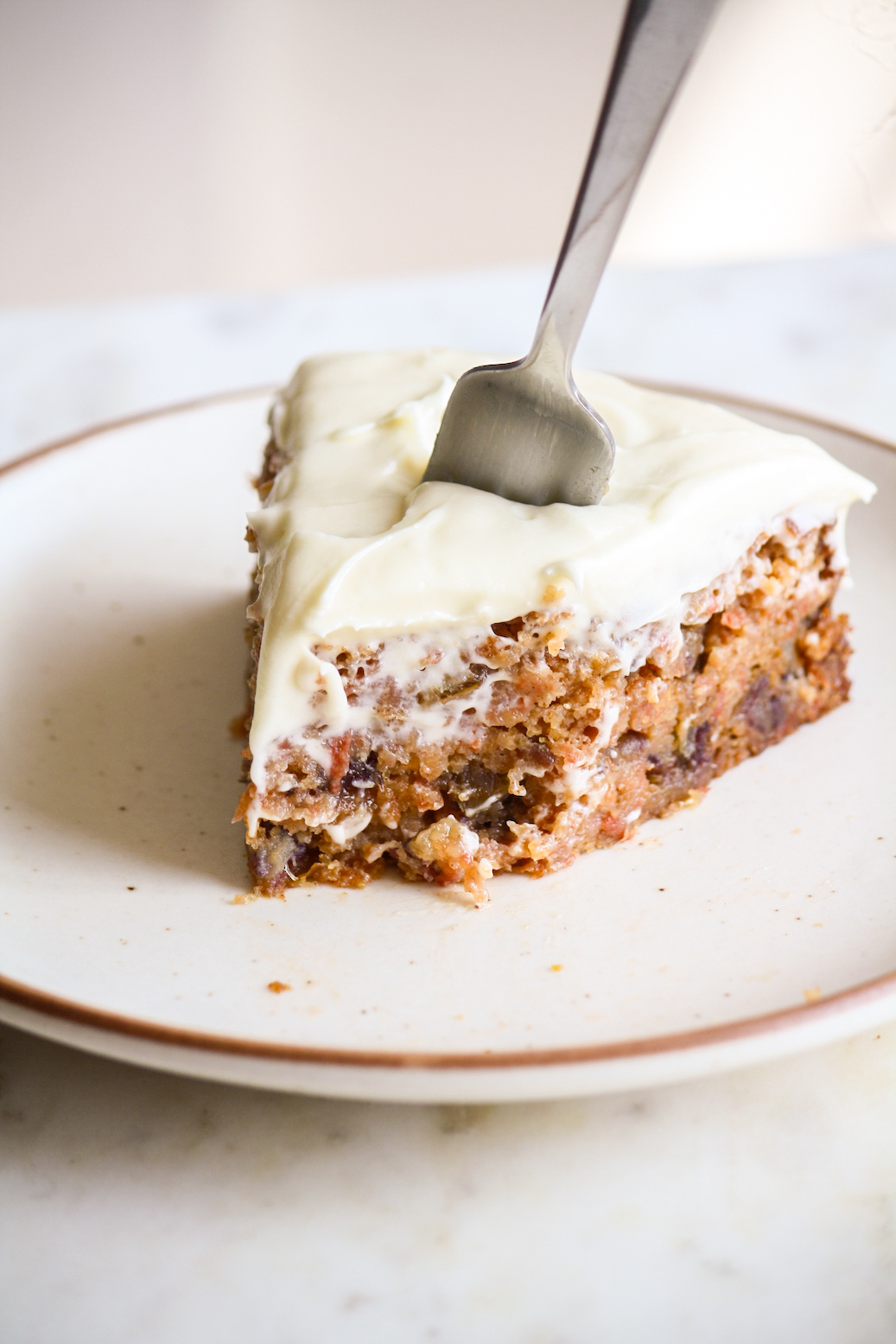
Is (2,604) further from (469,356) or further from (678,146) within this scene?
(678,146)

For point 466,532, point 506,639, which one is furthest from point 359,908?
point 466,532

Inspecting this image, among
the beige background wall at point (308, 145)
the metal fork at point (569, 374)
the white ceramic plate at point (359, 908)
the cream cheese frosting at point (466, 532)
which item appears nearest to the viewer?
the white ceramic plate at point (359, 908)

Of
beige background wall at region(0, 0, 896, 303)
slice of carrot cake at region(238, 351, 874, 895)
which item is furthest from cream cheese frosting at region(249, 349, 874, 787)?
beige background wall at region(0, 0, 896, 303)

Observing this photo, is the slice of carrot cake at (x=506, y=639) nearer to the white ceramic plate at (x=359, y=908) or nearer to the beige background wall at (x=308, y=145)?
the white ceramic plate at (x=359, y=908)

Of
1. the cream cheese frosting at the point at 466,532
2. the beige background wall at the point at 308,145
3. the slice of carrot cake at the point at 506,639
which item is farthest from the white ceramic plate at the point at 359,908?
the beige background wall at the point at 308,145

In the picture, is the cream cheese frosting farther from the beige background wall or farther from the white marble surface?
the beige background wall

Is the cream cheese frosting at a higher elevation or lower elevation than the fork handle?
lower

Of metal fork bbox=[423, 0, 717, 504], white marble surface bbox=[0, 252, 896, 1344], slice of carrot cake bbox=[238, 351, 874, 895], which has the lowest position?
white marble surface bbox=[0, 252, 896, 1344]
